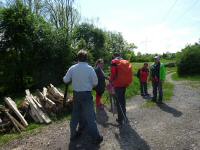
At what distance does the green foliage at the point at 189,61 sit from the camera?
117ft

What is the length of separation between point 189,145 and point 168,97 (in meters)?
8.60

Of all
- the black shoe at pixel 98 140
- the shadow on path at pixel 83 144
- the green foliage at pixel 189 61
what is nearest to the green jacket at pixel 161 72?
the shadow on path at pixel 83 144

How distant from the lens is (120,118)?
9969mm

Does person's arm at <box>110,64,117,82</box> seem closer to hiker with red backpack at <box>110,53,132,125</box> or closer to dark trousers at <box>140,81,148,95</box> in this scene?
hiker with red backpack at <box>110,53,132,125</box>

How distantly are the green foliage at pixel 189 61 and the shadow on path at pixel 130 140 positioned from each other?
27.7 m

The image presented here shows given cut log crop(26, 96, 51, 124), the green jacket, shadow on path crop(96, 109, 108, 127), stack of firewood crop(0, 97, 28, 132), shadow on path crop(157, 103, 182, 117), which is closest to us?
stack of firewood crop(0, 97, 28, 132)

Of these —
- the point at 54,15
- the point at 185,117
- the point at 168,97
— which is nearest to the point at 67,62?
the point at 168,97

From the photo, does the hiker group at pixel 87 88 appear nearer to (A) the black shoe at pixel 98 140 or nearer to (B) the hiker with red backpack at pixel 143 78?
(A) the black shoe at pixel 98 140

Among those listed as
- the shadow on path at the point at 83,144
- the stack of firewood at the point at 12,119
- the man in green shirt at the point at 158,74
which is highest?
the man in green shirt at the point at 158,74

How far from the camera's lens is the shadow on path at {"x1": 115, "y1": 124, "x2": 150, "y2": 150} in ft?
26.1

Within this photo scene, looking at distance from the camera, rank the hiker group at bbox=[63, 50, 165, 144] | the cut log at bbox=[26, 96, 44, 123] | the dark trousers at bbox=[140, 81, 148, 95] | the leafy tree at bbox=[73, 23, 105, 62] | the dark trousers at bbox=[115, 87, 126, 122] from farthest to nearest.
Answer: the leafy tree at bbox=[73, 23, 105, 62]
the dark trousers at bbox=[140, 81, 148, 95]
the cut log at bbox=[26, 96, 44, 123]
the dark trousers at bbox=[115, 87, 126, 122]
the hiker group at bbox=[63, 50, 165, 144]

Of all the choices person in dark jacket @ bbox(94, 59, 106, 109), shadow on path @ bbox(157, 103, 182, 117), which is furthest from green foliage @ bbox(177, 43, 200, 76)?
person in dark jacket @ bbox(94, 59, 106, 109)

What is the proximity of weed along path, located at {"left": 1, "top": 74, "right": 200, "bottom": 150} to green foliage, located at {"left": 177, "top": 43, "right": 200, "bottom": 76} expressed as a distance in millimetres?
24177

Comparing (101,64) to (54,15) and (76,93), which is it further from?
(54,15)
